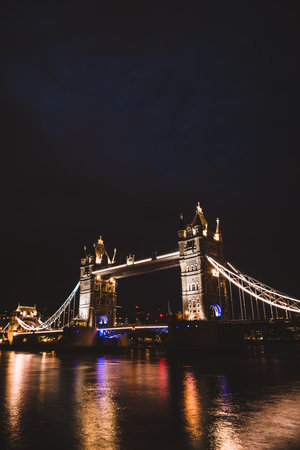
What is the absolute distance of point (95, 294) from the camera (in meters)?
89.0

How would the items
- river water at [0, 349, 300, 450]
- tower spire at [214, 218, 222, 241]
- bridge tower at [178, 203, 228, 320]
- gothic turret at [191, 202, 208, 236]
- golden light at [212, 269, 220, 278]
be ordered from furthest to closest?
tower spire at [214, 218, 222, 241] < gothic turret at [191, 202, 208, 236] < golden light at [212, 269, 220, 278] < bridge tower at [178, 203, 228, 320] < river water at [0, 349, 300, 450]

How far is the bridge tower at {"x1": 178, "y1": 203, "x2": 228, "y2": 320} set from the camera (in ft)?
190

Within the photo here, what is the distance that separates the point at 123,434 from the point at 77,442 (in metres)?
1.26

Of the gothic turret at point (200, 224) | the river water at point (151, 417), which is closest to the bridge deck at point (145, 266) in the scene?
the gothic turret at point (200, 224)

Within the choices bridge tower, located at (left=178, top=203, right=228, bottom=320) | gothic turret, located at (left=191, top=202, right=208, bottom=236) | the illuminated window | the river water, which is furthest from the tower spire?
the river water

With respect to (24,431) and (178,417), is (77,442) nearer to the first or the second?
(24,431)

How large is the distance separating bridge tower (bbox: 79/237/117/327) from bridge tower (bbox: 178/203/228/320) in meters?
33.9

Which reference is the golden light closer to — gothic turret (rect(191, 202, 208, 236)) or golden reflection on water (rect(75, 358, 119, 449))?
gothic turret (rect(191, 202, 208, 236))

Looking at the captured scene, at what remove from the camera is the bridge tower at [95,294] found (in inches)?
3450

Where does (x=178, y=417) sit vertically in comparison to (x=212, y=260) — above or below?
below

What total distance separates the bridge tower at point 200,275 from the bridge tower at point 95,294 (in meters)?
33.9

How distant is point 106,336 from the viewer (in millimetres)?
78125

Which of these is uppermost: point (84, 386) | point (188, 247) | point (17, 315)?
point (188, 247)

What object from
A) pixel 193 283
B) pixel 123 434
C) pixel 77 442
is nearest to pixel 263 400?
pixel 123 434
